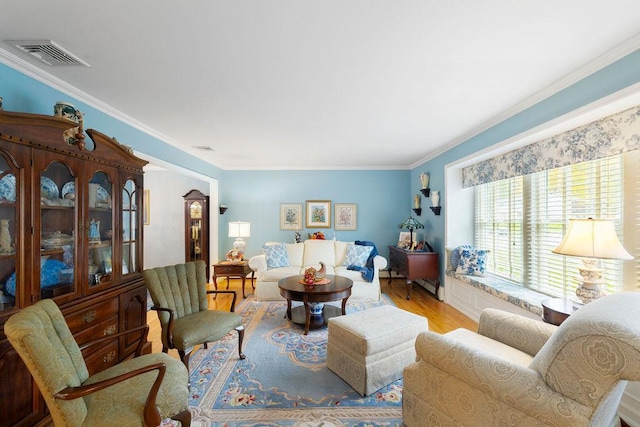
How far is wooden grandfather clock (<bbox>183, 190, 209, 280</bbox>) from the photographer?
5.36m

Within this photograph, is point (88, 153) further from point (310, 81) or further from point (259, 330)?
point (259, 330)

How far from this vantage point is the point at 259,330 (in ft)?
10.5

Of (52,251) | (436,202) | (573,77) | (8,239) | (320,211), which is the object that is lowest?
(52,251)

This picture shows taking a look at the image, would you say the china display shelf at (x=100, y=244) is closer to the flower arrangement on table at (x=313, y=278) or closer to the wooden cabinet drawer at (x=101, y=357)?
the wooden cabinet drawer at (x=101, y=357)

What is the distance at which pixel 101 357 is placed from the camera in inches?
81.1

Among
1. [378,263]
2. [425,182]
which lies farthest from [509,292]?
[425,182]

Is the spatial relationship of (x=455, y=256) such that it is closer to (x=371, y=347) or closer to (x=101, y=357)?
(x=371, y=347)

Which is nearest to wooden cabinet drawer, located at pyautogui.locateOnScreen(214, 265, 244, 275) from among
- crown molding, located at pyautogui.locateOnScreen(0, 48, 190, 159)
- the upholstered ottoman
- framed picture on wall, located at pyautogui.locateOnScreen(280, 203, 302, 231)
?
framed picture on wall, located at pyautogui.locateOnScreen(280, 203, 302, 231)

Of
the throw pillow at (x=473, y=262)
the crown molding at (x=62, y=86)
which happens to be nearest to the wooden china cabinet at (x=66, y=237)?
the crown molding at (x=62, y=86)

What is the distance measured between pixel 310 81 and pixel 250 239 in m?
4.27

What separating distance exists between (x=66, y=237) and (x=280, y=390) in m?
1.94

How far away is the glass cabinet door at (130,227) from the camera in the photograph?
243 cm

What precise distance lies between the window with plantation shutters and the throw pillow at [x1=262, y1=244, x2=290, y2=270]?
316 centimetres

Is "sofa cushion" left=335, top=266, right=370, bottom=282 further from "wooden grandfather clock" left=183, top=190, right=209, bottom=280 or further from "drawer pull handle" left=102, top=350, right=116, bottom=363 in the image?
"drawer pull handle" left=102, top=350, right=116, bottom=363
